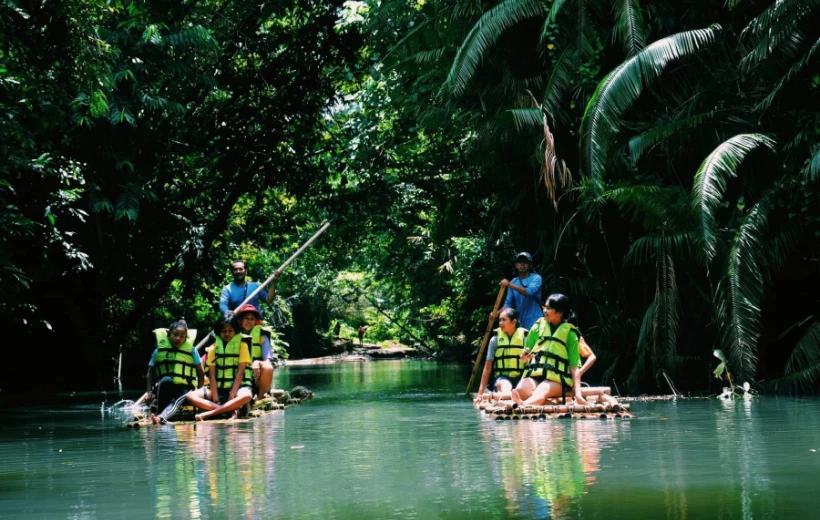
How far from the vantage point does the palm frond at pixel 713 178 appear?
16.2m

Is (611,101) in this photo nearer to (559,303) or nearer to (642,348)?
(642,348)

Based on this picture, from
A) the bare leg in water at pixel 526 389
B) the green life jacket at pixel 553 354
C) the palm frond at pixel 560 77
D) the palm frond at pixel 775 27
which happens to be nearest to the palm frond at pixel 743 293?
the palm frond at pixel 775 27

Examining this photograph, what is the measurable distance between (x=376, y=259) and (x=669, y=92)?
21.6 metres

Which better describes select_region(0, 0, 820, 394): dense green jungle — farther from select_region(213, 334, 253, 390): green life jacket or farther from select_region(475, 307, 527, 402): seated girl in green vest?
select_region(213, 334, 253, 390): green life jacket

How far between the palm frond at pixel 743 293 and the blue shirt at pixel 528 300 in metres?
2.56

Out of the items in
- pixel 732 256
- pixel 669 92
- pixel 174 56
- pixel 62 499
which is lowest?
pixel 62 499

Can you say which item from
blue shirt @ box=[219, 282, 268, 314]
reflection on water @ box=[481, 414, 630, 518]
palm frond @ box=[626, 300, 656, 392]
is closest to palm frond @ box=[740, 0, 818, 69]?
palm frond @ box=[626, 300, 656, 392]

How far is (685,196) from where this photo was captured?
17656 mm

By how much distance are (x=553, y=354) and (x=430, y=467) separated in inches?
193

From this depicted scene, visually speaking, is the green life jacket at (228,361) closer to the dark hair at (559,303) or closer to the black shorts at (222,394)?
the black shorts at (222,394)

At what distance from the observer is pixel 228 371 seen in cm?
1551

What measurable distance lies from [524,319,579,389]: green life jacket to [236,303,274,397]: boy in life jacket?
4.15 metres

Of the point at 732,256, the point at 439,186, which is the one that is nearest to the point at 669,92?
the point at 732,256

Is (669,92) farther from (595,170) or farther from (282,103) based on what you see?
(282,103)
